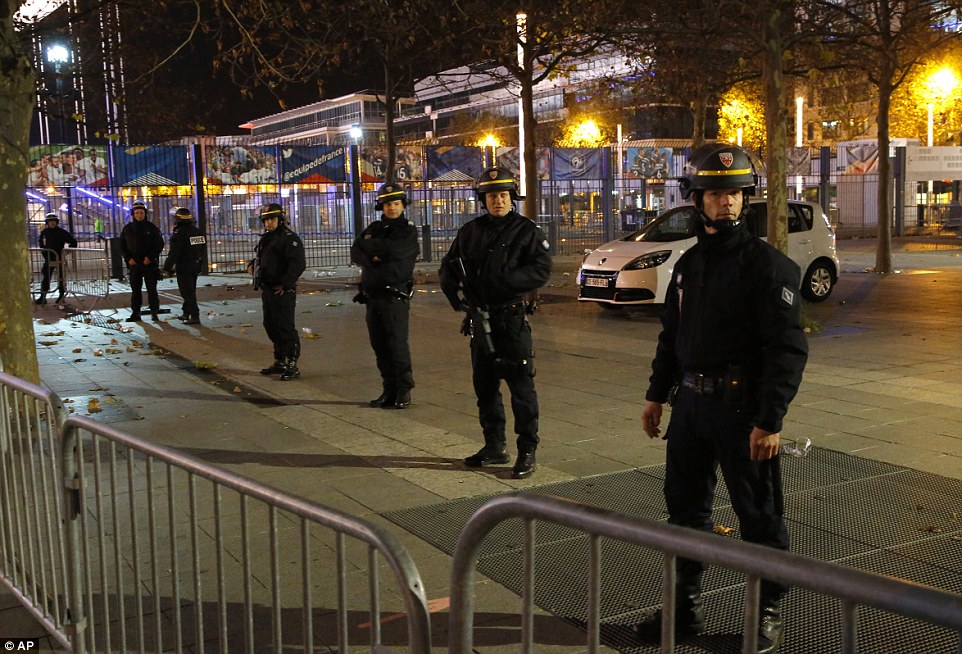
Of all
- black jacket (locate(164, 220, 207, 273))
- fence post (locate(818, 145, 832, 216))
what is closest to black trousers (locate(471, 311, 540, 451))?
black jacket (locate(164, 220, 207, 273))

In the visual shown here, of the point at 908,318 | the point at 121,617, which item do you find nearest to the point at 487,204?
the point at 121,617

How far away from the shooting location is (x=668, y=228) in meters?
15.5

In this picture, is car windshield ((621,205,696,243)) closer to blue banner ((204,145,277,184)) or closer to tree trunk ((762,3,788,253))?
tree trunk ((762,3,788,253))

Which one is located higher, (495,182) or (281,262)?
(495,182)

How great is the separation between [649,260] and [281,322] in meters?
6.25

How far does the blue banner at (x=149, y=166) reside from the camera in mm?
25438

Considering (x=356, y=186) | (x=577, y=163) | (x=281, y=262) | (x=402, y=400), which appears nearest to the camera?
(x=402, y=400)

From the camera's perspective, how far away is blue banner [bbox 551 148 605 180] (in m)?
30.2

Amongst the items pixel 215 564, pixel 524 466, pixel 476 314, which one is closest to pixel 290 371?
pixel 476 314

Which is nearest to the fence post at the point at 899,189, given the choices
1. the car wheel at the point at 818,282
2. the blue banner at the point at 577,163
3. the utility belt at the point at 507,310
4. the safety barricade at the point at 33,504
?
the blue banner at the point at 577,163

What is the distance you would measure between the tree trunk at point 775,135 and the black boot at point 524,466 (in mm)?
7199

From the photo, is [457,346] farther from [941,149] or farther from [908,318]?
[941,149]

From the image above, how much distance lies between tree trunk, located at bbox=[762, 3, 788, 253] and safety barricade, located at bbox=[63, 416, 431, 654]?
929 centimetres

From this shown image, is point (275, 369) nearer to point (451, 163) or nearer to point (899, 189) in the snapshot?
point (451, 163)
